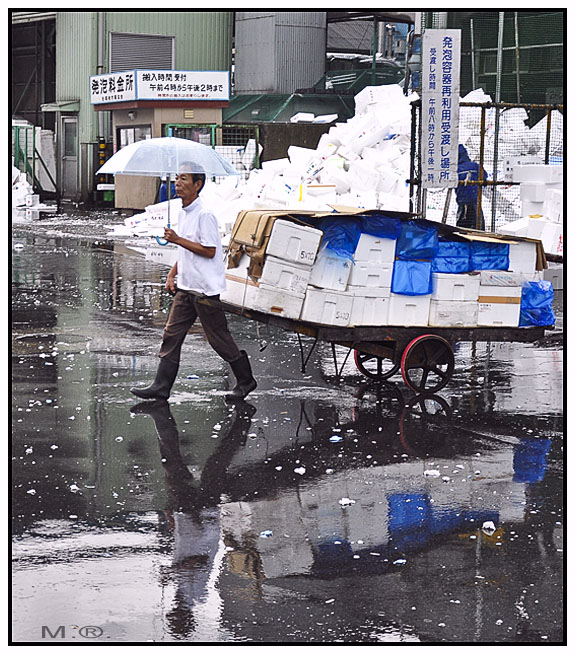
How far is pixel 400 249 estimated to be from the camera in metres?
8.79

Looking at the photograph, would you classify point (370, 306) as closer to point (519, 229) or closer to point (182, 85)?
point (519, 229)

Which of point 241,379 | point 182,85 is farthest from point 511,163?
point 182,85

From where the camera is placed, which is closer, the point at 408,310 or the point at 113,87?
the point at 408,310

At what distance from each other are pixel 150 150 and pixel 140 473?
12.5ft

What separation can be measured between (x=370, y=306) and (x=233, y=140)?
2276 cm

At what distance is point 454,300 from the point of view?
8.95 meters

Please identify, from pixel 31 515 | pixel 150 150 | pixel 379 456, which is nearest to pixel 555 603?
pixel 379 456

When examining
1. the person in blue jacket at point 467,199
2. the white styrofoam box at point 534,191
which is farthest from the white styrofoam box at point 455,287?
the person in blue jacket at point 467,199

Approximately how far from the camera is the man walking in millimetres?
8695

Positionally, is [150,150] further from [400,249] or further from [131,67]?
[131,67]

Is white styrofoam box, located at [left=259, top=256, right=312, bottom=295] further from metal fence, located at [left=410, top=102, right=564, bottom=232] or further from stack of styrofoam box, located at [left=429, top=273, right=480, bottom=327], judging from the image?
metal fence, located at [left=410, top=102, right=564, bottom=232]

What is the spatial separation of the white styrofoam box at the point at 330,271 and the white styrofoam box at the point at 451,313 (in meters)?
0.83

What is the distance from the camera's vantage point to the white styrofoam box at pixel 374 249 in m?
8.67

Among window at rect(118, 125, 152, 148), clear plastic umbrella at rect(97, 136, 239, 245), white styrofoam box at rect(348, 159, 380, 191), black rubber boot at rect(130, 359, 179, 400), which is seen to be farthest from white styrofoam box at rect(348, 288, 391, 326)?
window at rect(118, 125, 152, 148)
